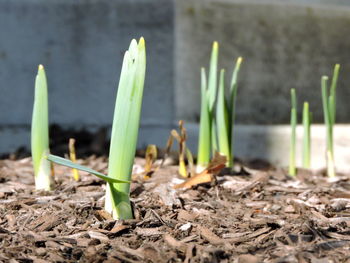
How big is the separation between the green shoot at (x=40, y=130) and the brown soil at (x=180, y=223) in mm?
76

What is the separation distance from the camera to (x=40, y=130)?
159cm

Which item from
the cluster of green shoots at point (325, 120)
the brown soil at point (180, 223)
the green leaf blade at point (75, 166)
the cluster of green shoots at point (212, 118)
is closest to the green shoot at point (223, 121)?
the cluster of green shoots at point (212, 118)

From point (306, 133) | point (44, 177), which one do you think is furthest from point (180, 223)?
point (306, 133)

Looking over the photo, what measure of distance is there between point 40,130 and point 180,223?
563 millimetres

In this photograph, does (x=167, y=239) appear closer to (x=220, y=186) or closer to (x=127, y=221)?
(x=127, y=221)

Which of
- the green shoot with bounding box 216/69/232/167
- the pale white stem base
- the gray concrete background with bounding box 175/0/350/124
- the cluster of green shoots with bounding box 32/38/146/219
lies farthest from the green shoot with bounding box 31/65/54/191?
the gray concrete background with bounding box 175/0/350/124

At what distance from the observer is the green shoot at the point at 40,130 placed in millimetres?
1574

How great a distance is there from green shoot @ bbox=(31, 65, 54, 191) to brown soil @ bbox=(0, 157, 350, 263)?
0.08 metres

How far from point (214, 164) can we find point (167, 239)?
0.63 metres

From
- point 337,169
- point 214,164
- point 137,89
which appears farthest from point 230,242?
point 337,169

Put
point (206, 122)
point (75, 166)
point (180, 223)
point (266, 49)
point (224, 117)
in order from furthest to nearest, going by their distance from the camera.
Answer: point (266, 49), point (224, 117), point (206, 122), point (180, 223), point (75, 166)

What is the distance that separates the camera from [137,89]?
1.27 m

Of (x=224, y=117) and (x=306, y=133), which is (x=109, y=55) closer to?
(x=224, y=117)

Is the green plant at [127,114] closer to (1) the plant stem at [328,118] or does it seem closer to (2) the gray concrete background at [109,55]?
(1) the plant stem at [328,118]
